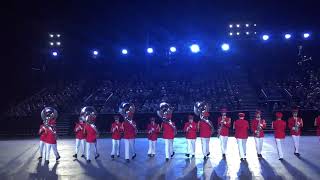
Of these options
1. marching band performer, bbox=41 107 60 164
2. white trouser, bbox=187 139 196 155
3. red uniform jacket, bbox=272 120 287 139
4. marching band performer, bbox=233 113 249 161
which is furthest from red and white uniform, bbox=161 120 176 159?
marching band performer, bbox=41 107 60 164

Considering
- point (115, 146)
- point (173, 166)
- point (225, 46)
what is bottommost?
point (173, 166)

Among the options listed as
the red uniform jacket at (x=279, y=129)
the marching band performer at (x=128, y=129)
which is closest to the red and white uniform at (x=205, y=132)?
the red uniform jacket at (x=279, y=129)

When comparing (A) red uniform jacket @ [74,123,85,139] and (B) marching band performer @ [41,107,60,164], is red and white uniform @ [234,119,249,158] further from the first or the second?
(B) marching band performer @ [41,107,60,164]

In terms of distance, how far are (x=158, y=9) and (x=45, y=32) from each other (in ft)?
36.3

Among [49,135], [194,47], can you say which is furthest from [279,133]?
[194,47]

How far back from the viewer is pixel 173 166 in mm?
13492

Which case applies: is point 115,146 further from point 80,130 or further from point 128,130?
point 80,130

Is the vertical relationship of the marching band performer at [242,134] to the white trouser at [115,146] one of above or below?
above

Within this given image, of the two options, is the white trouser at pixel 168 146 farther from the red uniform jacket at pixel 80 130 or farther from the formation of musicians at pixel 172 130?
the red uniform jacket at pixel 80 130

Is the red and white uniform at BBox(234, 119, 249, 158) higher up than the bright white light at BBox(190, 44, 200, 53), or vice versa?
the bright white light at BBox(190, 44, 200, 53)

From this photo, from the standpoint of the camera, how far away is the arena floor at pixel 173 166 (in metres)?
11.9

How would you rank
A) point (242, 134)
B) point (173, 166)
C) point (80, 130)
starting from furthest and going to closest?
point (80, 130)
point (242, 134)
point (173, 166)

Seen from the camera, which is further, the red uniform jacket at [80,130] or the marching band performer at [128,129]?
the red uniform jacket at [80,130]

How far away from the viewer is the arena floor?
11938 millimetres
